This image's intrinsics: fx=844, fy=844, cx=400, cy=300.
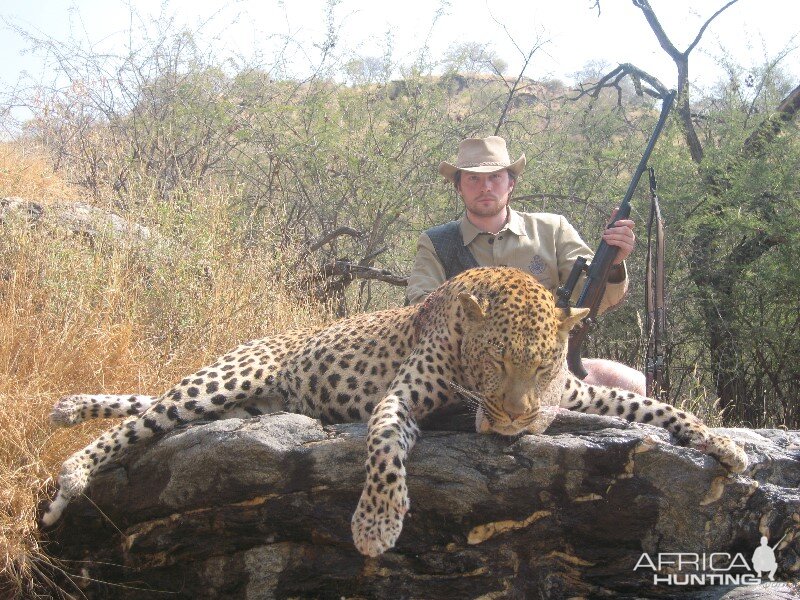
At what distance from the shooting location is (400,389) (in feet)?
14.8

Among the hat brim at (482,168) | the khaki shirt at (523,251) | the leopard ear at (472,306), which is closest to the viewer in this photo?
the leopard ear at (472,306)

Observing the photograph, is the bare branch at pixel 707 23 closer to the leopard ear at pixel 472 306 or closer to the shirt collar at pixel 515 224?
the shirt collar at pixel 515 224

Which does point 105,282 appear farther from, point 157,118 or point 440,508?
point 157,118

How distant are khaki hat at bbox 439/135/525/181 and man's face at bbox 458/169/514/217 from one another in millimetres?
79

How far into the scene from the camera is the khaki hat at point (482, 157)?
21.7ft

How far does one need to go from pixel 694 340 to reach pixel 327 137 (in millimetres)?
5412

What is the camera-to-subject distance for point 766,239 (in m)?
9.85

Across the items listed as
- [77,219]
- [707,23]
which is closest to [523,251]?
[77,219]

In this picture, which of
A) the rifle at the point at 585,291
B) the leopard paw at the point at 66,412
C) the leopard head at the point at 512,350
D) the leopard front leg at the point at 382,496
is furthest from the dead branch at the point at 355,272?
the leopard front leg at the point at 382,496

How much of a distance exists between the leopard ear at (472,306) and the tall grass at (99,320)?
2.68 m

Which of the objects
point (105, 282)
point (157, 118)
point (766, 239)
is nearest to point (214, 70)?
point (157, 118)

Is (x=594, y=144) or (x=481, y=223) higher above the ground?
(x=594, y=144)

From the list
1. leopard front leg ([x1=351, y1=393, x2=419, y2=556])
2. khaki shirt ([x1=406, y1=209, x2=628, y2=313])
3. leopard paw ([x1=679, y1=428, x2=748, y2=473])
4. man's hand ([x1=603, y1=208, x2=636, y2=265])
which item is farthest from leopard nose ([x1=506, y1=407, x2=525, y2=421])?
khaki shirt ([x1=406, y1=209, x2=628, y2=313])

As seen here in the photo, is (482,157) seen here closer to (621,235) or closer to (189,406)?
(621,235)
